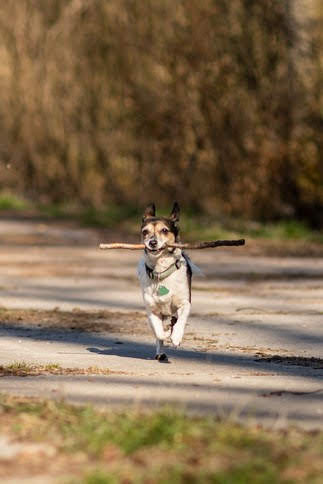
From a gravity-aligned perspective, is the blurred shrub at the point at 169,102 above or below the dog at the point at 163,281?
above

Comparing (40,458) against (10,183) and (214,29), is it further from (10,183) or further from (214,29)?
(10,183)

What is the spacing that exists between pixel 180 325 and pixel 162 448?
11.4 feet

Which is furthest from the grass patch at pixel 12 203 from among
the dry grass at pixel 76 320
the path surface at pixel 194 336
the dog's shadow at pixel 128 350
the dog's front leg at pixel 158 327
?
the dog's front leg at pixel 158 327

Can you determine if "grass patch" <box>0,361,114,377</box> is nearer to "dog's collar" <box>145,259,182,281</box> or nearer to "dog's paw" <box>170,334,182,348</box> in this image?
"dog's paw" <box>170,334,182,348</box>

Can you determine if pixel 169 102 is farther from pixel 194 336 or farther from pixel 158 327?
pixel 158 327

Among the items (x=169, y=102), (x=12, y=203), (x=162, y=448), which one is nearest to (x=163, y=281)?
(x=162, y=448)

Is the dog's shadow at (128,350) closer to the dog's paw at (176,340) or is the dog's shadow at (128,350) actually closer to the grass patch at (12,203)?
the dog's paw at (176,340)

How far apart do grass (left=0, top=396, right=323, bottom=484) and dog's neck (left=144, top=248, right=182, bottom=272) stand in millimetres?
2725

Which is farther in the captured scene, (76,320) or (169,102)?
(169,102)

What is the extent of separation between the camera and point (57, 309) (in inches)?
516

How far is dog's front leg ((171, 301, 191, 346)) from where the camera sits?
9094 mm

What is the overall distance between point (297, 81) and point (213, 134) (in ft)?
7.07

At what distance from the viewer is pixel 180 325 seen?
9.20m

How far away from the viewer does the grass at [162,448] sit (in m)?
5.32
